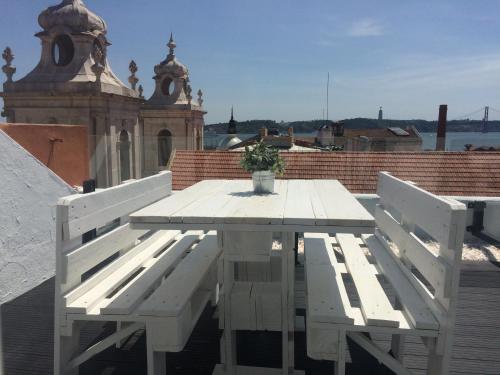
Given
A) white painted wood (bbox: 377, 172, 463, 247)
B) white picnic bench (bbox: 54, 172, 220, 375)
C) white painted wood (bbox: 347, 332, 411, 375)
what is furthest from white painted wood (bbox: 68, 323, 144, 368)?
white painted wood (bbox: 377, 172, 463, 247)

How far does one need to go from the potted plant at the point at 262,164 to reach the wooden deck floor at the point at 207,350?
4.31 ft

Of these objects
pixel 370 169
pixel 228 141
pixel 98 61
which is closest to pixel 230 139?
pixel 228 141

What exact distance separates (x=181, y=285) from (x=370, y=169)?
22.7 feet

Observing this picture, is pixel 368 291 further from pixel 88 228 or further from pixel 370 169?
pixel 370 169

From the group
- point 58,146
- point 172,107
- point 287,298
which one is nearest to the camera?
point 287,298

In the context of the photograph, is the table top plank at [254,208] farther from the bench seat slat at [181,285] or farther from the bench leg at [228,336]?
the bench seat slat at [181,285]

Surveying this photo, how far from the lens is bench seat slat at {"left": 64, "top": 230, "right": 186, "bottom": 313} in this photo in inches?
94.8

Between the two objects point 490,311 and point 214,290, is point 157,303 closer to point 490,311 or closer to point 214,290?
point 214,290

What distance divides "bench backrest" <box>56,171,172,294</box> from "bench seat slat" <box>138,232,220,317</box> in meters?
0.46

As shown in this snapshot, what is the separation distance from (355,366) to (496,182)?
7.04 meters

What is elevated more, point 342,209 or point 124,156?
point 342,209

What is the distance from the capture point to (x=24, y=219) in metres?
4.23

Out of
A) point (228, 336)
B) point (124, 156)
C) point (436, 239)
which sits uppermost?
point (436, 239)

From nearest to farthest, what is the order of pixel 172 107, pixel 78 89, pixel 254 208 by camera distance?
pixel 254 208 → pixel 78 89 → pixel 172 107
